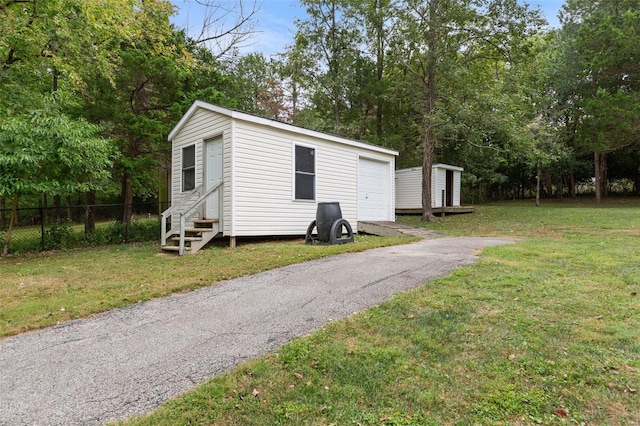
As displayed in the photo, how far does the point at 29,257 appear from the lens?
24.6 ft

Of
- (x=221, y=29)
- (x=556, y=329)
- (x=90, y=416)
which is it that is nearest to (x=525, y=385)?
(x=556, y=329)

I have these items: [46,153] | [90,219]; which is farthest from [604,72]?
[90,219]

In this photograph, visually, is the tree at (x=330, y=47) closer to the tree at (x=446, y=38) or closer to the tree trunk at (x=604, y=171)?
the tree at (x=446, y=38)

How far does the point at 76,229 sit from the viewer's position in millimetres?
9367

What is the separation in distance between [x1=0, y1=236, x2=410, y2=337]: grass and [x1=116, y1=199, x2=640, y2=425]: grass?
7.69 feet

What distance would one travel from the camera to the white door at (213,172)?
8047 millimetres

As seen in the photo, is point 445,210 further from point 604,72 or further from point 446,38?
point 604,72

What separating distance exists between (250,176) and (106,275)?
3500mm

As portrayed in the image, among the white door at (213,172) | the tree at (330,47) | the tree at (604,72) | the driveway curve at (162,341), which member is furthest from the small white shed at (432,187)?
the driveway curve at (162,341)

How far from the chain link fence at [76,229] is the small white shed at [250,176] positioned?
2165 millimetres

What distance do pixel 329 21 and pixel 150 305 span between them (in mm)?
18022

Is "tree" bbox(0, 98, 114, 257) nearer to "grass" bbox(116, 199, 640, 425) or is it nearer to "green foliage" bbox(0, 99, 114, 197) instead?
"green foliage" bbox(0, 99, 114, 197)

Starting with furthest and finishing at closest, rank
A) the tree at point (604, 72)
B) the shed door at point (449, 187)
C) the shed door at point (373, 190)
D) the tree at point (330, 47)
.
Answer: the shed door at point (449, 187), the tree at point (330, 47), the tree at point (604, 72), the shed door at point (373, 190)

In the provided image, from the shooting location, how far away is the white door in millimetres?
8047
